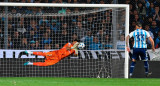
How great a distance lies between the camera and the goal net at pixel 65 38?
1369cm

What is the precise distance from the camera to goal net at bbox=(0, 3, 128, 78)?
1369cm

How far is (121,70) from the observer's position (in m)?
13.4

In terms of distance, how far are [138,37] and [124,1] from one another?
15.4ft

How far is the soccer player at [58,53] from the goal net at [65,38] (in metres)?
0.11

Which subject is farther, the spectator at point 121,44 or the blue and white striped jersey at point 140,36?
the spectator at point 121,44

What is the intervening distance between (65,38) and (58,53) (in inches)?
22.3

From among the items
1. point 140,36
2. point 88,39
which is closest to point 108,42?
point 88,39

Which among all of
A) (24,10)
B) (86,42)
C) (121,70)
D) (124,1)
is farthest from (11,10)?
(124,1)

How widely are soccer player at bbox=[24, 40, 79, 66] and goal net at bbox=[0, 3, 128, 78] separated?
106 millimetres

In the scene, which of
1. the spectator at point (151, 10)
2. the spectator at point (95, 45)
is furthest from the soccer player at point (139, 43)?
the spectator at point (151, 10)

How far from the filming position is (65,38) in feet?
46.8

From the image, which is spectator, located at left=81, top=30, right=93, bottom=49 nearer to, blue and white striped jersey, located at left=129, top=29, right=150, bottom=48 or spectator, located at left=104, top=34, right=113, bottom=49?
spectator, located at left=104, top=34, right=113, bottom=49

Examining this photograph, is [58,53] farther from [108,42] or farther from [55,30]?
[108,42]

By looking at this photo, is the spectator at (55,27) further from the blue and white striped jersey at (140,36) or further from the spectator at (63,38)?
the blue and white striped jersey at (140,36)
